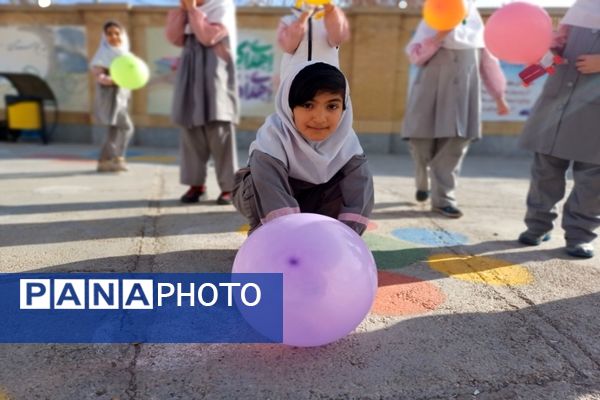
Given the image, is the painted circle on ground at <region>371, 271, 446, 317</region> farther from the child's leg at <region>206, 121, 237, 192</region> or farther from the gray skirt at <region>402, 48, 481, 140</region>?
the child's leg at <region>206, 121, 237, 192</region>

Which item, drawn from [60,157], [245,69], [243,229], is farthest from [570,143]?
[245,69]

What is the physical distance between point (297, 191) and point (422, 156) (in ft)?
6.36

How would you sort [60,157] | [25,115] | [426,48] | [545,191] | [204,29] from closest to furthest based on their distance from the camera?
[545,191], [204,29], [426,48], [60,157], [25,115]

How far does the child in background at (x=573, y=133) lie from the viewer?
8.91 ft

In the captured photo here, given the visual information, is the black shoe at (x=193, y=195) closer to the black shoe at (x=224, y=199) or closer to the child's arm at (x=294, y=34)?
the black shoe at (x=224, y=199)

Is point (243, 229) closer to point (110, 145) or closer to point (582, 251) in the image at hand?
point (582, 251)

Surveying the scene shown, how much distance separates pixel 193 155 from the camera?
3.89m

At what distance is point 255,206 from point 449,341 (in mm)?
1010

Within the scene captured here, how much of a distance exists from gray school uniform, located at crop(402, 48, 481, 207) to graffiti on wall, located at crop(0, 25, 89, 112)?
7037 millimetres

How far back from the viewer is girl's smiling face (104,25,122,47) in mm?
5082

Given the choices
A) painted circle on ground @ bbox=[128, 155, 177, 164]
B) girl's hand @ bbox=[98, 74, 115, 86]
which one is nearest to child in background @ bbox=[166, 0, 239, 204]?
girl's hand @ bbox=[98, 74, 115, 86]

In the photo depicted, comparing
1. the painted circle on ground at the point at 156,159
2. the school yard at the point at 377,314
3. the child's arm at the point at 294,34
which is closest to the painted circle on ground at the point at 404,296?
the school yard at the point at 377,314

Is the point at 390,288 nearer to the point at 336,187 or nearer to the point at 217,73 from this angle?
the point at 336,187

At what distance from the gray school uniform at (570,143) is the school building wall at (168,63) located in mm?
5543
